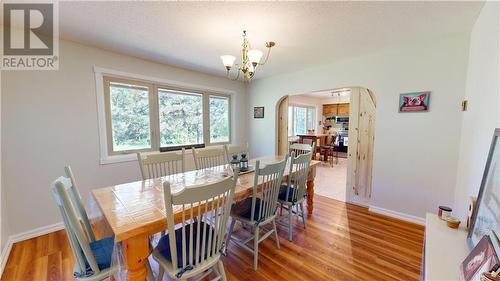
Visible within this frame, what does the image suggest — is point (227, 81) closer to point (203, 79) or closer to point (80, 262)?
point (203, 79)

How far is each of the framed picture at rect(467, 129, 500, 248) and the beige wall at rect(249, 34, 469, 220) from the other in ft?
5.41

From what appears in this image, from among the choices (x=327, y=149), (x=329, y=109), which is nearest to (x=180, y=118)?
(x=327, y=149)

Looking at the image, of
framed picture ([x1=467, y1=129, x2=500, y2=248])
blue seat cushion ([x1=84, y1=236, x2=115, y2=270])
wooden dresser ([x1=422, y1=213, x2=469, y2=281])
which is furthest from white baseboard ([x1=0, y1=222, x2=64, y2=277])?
framed picture ([x1=467, y1=129, x2=500, y2=248])

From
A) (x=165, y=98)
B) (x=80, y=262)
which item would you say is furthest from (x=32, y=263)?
(x=165, y=98)

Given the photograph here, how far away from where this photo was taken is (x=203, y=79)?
12.6 ft

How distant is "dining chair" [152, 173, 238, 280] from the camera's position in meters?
1.10

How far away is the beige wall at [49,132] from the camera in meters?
2.13

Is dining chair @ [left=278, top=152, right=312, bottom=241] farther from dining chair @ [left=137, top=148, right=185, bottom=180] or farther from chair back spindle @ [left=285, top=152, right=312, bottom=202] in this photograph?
dining chair @ [left=137, top=148, right=185, bottom=180]

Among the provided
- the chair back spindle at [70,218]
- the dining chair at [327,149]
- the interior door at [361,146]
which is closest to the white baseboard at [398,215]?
the interior door at [361,146]

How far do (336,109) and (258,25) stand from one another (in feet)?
23.3

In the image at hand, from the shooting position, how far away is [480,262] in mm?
796

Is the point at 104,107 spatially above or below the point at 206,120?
above

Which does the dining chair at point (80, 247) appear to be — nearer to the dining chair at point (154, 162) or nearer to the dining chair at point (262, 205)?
the dining chair at point (154, 162)

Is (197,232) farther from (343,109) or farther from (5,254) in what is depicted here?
(343,109)
